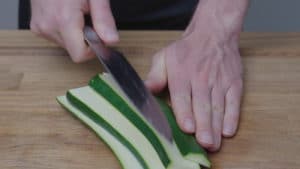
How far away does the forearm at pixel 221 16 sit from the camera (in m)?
1.13

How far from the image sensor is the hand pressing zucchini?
87 cm

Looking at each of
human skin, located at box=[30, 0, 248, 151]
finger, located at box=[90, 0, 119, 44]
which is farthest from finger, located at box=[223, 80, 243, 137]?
finger, located at box=[90, 0, 119, 44]

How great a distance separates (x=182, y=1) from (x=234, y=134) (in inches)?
20.9

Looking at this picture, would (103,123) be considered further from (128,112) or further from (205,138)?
(205,138)

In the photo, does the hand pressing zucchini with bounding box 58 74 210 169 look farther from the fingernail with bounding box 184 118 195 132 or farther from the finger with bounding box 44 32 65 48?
the finger with bounding box 44 32 65 48

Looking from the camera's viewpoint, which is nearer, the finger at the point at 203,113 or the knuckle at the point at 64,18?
the finger at the point at 203,113

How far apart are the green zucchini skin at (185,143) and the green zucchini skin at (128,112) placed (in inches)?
1.3

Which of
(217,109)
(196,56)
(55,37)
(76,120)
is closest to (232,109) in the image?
(217,109)

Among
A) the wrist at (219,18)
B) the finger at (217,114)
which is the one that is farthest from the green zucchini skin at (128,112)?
the wrist at (219,18)

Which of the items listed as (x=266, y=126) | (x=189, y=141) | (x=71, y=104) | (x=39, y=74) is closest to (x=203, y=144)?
→ (x=189, y=141)

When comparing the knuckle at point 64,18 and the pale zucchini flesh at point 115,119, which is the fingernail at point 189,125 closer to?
the pale zucchini flesh at point 115,119

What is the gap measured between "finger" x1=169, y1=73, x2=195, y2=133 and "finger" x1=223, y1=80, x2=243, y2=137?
0.21 feet

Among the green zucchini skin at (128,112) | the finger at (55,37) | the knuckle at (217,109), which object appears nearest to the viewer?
the green zucchini skin at (128,112)

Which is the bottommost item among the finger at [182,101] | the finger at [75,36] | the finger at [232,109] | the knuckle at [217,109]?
the finger at [232,109]
